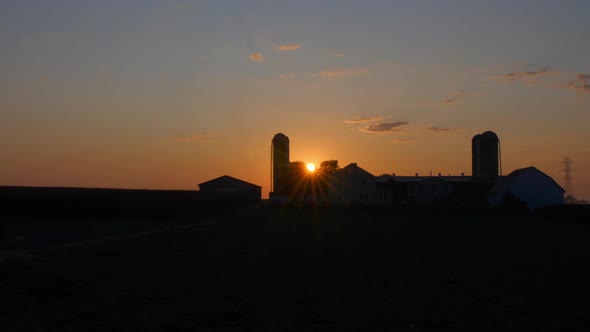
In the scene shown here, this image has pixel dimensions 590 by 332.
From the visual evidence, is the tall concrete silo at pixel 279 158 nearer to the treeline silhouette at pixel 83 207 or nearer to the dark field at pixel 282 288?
the treeline silhouette at pixel 83 207

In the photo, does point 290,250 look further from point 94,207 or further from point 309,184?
point 309,184

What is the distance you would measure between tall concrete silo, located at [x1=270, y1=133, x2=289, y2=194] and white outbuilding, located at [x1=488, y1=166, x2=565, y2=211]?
116 feet

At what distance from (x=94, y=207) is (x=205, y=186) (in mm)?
65876

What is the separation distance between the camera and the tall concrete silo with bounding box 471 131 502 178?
343 feet

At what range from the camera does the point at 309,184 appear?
106 metres

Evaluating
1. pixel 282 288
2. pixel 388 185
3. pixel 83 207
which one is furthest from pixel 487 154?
pixel 282 288

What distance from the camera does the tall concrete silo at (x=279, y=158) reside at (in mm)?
107219

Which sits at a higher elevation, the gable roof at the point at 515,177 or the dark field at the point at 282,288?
the gable roof at the point at 515,177

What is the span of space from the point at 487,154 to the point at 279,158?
32.3 meters

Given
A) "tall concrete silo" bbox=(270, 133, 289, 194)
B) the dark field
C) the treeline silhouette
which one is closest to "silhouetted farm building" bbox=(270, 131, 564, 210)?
"tall concrete silo" bbox=(270, 133, 289, 194)

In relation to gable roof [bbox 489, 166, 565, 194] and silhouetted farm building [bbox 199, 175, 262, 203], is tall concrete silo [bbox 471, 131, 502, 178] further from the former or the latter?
silhouetted farm building [bbox 199, 175, 262, 203]

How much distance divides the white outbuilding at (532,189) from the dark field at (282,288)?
190 ft

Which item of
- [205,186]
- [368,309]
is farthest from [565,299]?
[205,186]

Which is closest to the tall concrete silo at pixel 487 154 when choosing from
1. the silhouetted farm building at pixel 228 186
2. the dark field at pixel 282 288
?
the silhouetted farm building at pixel 228 186
